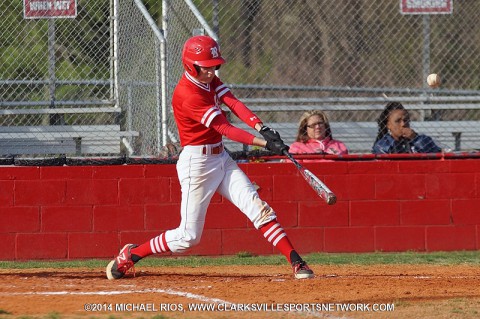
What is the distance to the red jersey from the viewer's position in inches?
264

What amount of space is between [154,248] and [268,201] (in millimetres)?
2753

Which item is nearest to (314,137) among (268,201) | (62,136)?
(268,201)

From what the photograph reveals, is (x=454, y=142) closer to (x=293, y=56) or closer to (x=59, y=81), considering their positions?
(x=59, y=81)

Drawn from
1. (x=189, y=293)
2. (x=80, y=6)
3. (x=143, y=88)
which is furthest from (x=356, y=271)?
(x=80, y=6)

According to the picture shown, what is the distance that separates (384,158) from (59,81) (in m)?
3.65

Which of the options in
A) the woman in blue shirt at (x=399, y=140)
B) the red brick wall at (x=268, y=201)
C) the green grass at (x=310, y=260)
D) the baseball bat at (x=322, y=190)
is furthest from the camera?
the woman in blue shirt at (x=399, y=140)

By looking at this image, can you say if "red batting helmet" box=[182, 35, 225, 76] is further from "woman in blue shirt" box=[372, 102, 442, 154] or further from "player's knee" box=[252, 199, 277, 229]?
"woman in blue shirt" box=[372, 102, 442, 154]

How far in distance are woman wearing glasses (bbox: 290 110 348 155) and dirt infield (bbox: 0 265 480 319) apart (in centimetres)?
194

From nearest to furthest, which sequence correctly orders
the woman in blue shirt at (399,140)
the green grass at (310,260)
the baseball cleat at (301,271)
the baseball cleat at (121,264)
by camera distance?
the baseball cleat at (301,271)
the baseball cleat at (121,264)
the green grass at (310,260)
the woman in blue shirt at (399,140)

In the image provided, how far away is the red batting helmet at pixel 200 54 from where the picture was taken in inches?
270

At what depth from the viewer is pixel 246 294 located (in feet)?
21.2

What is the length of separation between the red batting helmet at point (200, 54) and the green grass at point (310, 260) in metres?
2.70

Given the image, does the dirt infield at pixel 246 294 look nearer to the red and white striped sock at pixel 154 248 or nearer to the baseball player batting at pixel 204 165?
the red and white striped sock at pixel 154 248

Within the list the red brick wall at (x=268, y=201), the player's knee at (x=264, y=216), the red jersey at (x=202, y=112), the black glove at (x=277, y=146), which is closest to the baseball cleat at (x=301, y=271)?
the player's knee at (x=264, y=216)
